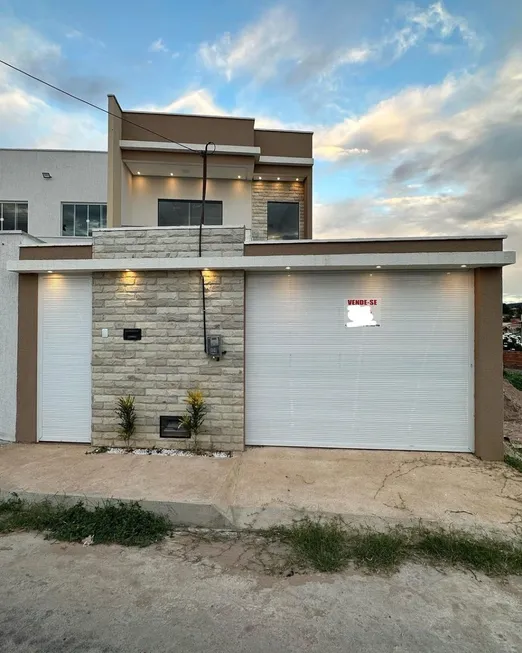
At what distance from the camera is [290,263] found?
237 inches

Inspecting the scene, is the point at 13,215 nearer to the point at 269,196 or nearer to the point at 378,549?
the point at 269,196

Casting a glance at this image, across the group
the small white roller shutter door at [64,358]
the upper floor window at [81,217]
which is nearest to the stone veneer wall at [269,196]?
the small white roller shutter door at [64,358]

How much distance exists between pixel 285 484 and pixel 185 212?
9.57 m

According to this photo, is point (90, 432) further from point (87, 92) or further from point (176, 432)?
point (87, 92)

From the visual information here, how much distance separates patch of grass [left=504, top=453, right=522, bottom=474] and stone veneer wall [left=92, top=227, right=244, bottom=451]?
4.67 meters

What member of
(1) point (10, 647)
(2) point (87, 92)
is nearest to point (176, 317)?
(1) point (10, 647)

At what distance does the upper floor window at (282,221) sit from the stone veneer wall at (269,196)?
0.49 feet

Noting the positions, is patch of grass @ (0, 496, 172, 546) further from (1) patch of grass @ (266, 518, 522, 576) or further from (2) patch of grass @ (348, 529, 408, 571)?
(2) patch of grass @ (348, 529, 408, 571)

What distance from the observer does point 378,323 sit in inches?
249

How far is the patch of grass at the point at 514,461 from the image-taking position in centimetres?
556

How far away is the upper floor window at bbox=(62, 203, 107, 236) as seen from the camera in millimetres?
15578

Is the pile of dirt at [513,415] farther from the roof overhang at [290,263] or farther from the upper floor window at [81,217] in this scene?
the upper floor window at [81,217]

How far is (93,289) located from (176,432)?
10.6ft

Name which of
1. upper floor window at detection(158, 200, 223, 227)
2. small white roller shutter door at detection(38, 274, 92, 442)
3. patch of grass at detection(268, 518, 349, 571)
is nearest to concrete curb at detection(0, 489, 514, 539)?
patch of grass at detection(268, 518, 349, 571)
